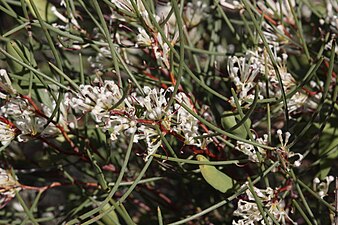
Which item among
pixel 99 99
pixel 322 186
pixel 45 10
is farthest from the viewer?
pixel 45 10

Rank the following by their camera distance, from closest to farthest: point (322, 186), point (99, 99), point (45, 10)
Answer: point (99, 99) < point (322, 186) < point (45, 10)

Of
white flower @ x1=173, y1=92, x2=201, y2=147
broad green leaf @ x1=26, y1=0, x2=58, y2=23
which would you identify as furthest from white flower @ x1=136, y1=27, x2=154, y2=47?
broad green leaf @ x1=26, y1=0, x2=58, y2=23

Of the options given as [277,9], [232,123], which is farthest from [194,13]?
[232,123]

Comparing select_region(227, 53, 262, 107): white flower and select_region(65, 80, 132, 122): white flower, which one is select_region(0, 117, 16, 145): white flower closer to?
select_region(65, 80, 132, 122): white flower

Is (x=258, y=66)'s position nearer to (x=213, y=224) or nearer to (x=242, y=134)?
(x=242, y=134)

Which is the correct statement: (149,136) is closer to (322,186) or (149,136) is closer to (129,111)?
(129,111)
